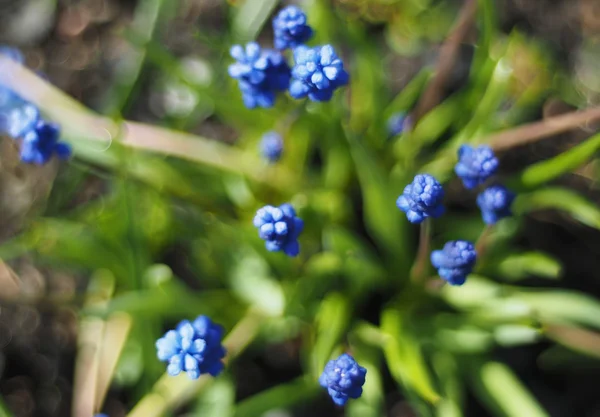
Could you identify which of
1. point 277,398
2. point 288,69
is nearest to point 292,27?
point 288,69

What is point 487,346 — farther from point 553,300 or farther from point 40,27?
point 40,27

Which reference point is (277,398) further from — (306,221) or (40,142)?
(40,142)

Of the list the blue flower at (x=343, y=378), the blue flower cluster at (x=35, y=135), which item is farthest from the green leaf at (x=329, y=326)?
the blue flower cluster at (x=35, y=135)

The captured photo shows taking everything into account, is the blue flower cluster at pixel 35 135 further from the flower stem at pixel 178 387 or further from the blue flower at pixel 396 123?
the blue flower at pixel 396 123

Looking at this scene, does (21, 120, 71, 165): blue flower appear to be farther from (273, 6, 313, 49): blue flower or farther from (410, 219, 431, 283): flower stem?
(410, 219, 431, 283): flower stem

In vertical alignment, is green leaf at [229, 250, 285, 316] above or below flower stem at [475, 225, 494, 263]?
below

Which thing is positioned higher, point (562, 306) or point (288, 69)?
point (288, 69)

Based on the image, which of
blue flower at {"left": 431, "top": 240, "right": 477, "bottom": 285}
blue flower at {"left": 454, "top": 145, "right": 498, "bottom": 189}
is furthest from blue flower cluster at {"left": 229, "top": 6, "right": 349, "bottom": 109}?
blue flower at {"left": 431, "top": 240, "right": 477, "bottom": 285}
